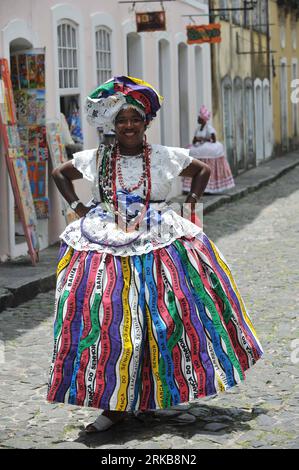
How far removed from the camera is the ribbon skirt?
5406 millimetres

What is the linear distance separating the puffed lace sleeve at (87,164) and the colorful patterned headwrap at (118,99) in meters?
0.19

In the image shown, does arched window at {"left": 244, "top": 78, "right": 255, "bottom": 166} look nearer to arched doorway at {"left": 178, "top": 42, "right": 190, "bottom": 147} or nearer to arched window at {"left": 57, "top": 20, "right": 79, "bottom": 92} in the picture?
arched doorway at {"left": 178, "top": 42, "right": 190, "bottom": 147}

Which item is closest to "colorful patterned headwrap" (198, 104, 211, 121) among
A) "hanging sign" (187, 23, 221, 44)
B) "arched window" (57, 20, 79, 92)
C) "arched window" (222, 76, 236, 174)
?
"hanging sign" (187, 23, 221, 44)

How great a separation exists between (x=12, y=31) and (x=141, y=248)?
6.77 meters

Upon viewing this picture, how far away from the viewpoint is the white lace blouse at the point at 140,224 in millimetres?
5602

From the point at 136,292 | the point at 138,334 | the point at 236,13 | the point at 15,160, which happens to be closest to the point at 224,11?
the point at 236,13

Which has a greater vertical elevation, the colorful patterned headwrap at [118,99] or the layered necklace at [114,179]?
the colorful patterned headwrap at [118,99]

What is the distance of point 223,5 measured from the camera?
2398 cm

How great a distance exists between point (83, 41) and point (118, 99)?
8.75m

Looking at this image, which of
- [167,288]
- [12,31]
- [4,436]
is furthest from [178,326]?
[12,31]

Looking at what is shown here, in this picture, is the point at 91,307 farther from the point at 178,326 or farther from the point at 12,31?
the point at 12,31

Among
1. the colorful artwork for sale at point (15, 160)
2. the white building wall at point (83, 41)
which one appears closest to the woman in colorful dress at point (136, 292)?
the colorful artwork for sale at point (15, 160)

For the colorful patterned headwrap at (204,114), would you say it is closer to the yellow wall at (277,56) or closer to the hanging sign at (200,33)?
the hanging sign at (200,33)

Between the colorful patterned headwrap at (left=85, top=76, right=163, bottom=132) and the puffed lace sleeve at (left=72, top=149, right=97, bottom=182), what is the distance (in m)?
A: 0.19
